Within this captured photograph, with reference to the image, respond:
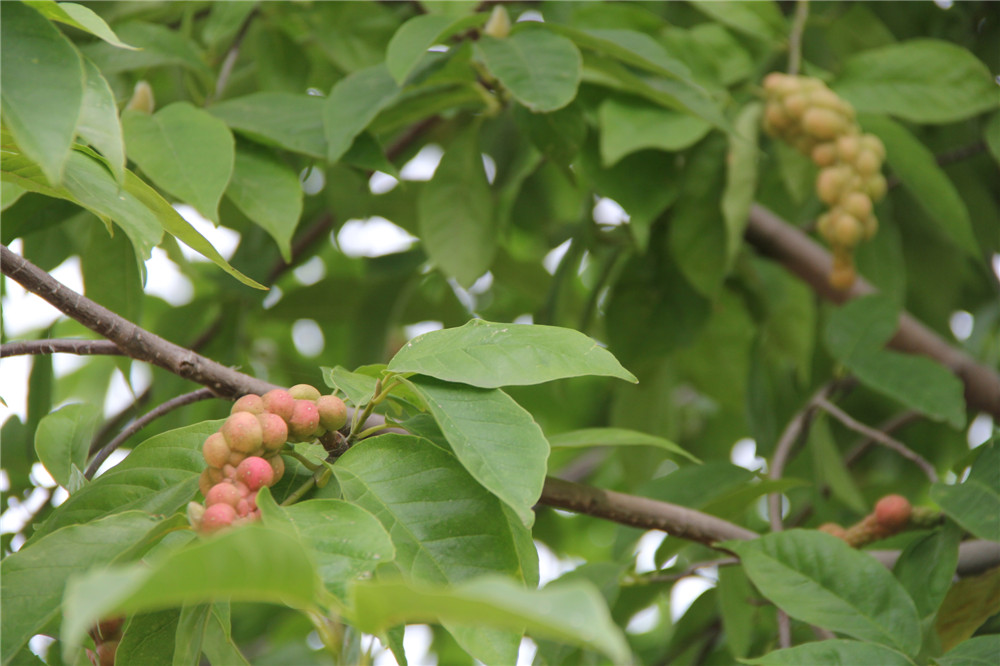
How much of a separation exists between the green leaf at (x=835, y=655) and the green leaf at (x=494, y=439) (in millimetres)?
203

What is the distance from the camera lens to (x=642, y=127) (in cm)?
83

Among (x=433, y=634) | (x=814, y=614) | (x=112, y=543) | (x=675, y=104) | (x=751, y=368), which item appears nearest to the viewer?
(x=112, y=543)

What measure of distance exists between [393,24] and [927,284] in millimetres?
835

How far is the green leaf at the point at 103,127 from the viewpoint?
401 millimetres

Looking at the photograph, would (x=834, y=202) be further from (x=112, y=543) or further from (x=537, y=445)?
(x=112, y=543)

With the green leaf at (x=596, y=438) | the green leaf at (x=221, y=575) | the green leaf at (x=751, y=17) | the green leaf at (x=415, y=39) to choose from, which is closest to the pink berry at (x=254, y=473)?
the green leaf at (x=221, y=575)

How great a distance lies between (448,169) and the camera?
0.92m

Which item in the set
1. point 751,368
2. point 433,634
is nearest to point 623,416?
point 751,368

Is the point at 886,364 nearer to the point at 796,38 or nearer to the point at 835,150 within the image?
the point at 835,150

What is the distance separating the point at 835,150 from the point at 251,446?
0.69 m

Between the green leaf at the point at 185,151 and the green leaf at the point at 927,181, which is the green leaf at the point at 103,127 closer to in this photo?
the green leaf at the point at 185,151

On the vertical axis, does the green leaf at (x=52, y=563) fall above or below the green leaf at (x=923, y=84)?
below

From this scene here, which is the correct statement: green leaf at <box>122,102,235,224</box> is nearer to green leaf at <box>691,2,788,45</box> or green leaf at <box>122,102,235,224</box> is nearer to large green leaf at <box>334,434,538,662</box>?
large green leaf at <box>334,434,538,662</box>

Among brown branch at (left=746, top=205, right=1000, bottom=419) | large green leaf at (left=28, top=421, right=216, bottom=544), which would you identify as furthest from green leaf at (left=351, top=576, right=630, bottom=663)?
brown branch at (left=746, top=205, right=1000, bottom=419)
